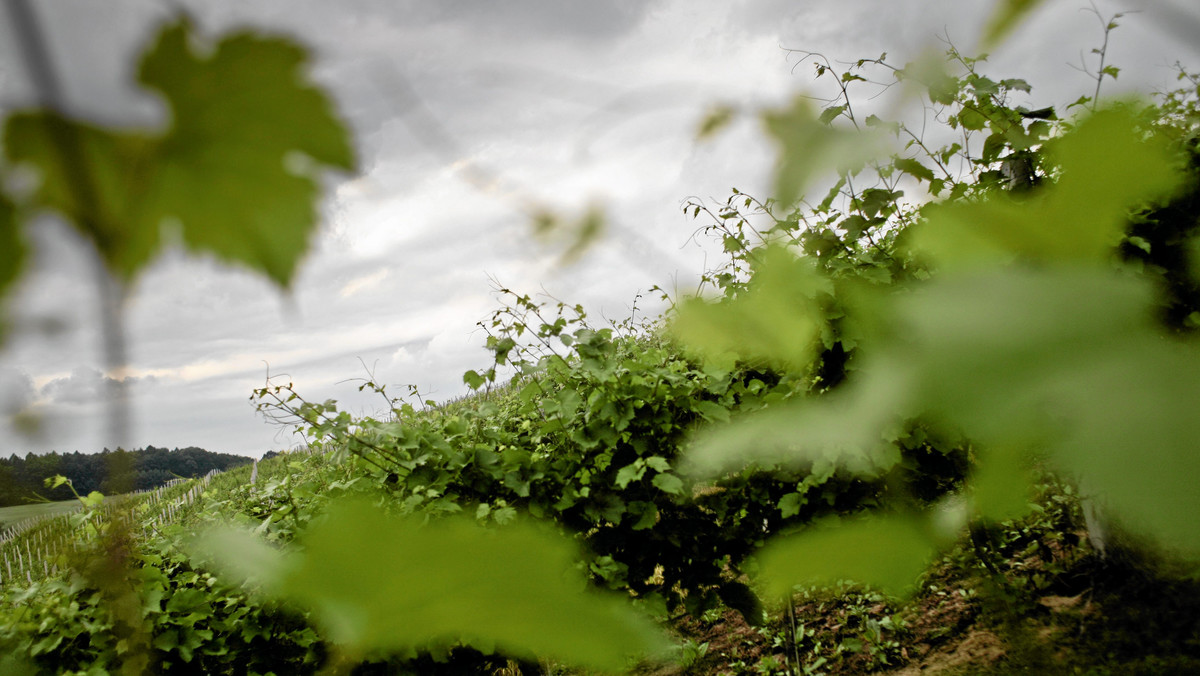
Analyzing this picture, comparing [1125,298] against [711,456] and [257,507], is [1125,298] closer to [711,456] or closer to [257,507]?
[711,456]

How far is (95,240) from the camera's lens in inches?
9.2

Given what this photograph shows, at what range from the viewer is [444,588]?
0.26 m

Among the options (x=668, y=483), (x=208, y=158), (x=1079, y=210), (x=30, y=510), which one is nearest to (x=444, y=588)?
(x=208, y=158)

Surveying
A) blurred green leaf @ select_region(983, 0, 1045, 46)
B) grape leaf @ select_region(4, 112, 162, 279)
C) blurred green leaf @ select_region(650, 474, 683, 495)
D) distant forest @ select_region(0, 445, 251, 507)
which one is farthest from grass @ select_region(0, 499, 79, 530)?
blurred green leaf @ select_region(650, 474, 683, 495)

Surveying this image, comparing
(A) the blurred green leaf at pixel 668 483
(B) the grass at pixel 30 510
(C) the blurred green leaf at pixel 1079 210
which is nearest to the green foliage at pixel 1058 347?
(C) the blurred green leaf at pixel 1079 210

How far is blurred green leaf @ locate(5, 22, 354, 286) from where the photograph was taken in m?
0.23

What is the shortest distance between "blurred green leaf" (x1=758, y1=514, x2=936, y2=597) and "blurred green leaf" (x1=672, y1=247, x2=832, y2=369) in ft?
0.42

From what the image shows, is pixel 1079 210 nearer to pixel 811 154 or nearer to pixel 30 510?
pixel 811 154

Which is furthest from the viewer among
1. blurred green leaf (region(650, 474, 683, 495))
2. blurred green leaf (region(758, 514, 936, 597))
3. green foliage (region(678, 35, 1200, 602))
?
blurred green leaf (region(650, 474, 683, 495))

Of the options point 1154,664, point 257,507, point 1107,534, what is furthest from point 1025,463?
point 257,507

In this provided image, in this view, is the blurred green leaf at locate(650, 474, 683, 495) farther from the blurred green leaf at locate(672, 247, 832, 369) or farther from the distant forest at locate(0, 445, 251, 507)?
the distant forest at locate(0, 445, 251, 507)

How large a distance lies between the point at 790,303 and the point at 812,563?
0.60 ft

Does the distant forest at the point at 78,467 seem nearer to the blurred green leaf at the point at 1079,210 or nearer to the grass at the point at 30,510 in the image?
the grass at the point at 30,510

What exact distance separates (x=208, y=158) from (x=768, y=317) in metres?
0.35
